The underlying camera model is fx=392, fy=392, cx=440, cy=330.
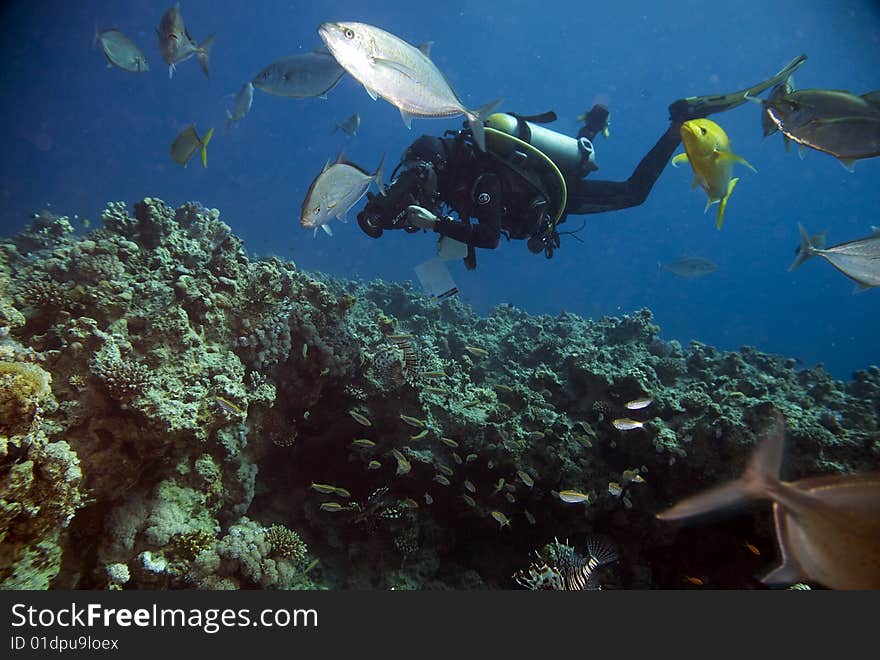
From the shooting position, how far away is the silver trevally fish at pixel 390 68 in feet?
6.72

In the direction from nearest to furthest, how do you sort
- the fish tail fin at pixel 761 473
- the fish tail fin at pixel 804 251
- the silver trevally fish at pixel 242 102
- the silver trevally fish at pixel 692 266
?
1. the fish tail fin at pixel 761 473
2. the fish tail fin at pixel 804 251
3. the silver trevally fish at pixel 242 102
4. the silver trevally fish at pixel 692 266

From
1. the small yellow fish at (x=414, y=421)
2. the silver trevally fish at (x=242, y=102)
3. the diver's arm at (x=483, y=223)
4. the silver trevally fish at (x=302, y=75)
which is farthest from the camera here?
the silver trevally fish at (x=242, y=102)

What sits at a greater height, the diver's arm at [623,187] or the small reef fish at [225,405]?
the diver's arm at [623,187]

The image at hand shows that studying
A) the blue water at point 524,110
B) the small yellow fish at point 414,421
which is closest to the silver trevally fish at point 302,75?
the small yellow fish at point 414,421

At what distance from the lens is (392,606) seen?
2746 mm

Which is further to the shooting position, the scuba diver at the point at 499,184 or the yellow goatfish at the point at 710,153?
the scuba diver at the point at 499,184

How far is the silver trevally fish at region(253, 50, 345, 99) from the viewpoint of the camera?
387 centimetres

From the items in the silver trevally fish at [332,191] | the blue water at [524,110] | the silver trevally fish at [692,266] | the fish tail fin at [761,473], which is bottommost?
the fish tail fin at [761,473]

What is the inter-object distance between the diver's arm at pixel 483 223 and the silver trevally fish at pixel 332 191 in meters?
1.63

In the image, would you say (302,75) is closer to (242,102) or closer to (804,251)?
(242,102)

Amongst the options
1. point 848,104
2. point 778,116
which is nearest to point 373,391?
point 778,116

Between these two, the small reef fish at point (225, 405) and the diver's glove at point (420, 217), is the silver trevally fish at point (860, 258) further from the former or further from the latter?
the small reef fish at point (225, 405)

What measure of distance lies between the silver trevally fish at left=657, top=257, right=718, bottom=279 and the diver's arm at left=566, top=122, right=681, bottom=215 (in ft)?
10.8

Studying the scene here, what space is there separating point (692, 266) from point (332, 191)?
10461mm
